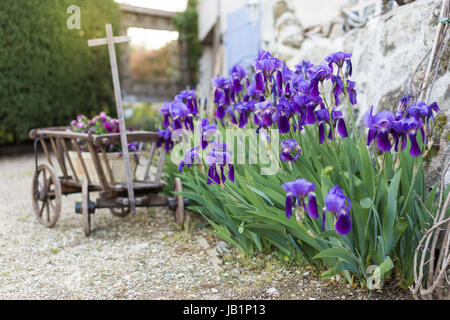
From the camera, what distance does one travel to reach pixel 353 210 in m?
1.74

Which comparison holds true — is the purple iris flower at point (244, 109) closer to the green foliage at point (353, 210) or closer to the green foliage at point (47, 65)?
the green foliage at point (353, 210)

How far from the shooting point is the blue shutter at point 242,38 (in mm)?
6547

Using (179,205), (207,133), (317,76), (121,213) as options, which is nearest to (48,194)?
(121,213)

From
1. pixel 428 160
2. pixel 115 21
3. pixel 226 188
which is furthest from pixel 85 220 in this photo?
pixel 115 21

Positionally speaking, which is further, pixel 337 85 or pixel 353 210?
pixel 337 85

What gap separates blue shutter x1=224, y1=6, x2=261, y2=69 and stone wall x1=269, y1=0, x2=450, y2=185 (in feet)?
8.58

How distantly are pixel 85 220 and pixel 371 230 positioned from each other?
207 cm

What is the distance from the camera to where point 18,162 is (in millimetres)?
7145

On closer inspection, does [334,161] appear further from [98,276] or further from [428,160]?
[98,276]

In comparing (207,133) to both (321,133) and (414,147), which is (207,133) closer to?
(321,133)

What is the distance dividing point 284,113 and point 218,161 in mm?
390

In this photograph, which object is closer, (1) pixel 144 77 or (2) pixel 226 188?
(2) pixel 226 188

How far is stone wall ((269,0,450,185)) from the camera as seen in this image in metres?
2.22

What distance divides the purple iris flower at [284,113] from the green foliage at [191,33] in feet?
31.2
